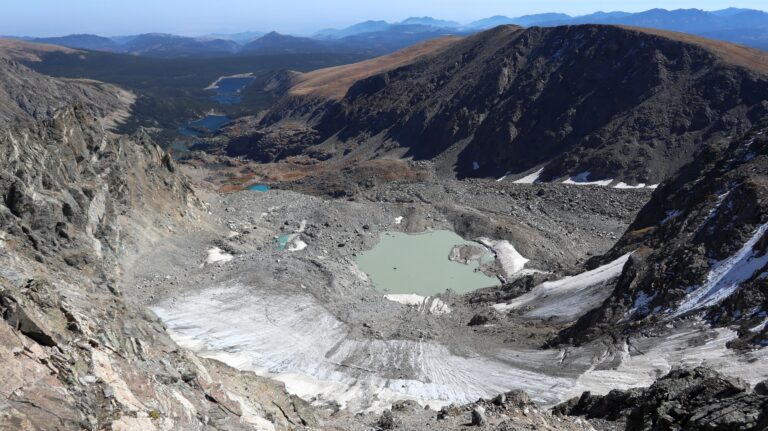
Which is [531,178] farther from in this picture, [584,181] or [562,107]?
[562,107]

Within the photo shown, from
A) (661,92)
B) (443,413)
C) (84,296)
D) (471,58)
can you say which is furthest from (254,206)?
(471,58)

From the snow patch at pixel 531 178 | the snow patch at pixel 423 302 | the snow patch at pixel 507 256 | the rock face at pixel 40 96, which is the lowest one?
the snow patch at pixel 423 302

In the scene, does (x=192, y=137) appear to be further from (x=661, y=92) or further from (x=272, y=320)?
(x=272, y=320)

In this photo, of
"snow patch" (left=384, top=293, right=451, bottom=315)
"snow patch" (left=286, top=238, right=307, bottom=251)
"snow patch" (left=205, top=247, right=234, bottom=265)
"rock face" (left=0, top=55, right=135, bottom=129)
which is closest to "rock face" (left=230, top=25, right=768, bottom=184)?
"snow patch" (left=384, top=293, right=451, bottom=315)

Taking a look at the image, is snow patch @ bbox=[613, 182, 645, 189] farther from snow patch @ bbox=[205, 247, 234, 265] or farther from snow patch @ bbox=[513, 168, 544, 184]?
snow patch @ bbox=[205, 247, 234, 265]

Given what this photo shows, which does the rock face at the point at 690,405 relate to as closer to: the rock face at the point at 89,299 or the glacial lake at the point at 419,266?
the rock face at the point at 89,299

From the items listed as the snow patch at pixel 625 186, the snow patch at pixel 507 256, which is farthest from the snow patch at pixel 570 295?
the snow patch at pixel 625 186
